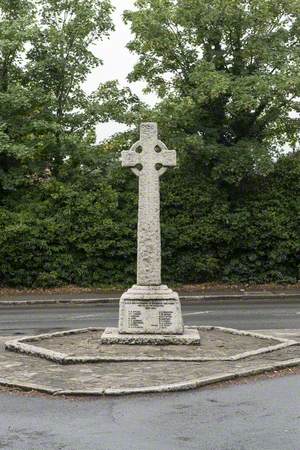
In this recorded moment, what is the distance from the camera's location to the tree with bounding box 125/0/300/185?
22.2 meters

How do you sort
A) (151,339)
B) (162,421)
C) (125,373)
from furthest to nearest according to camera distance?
(151,339) < (125,373) < (162,421)

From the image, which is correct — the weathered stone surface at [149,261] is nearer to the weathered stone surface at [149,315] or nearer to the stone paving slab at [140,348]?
the weathered stone surface at [149,315]

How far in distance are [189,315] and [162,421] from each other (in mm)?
10104

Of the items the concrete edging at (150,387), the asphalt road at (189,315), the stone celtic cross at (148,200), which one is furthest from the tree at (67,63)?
the concrete edging at (150,387)

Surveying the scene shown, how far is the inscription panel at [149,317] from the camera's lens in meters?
11.3

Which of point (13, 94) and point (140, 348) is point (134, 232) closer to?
point (13, 94)

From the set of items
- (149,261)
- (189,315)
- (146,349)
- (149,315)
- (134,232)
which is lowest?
(146,349)

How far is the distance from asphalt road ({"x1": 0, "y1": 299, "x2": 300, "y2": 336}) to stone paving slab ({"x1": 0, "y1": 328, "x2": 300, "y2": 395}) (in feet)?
13.5

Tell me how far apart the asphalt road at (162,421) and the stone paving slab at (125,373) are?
251 millimetres

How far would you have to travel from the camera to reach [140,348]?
10875 millimetres

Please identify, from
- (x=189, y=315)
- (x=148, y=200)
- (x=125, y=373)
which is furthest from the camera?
(x=189, y=315)

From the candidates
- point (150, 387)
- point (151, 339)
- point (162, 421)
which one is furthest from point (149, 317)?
point (162, 421)

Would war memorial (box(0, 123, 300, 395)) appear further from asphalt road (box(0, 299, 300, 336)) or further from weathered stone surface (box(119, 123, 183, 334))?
asphalt road (box(0, 299, 300, 336))

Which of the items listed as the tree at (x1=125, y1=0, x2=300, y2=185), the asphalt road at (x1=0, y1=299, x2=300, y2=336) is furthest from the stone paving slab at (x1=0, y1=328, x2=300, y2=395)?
the tree at (x1=125, y1=0, x2=300, y2=185)
